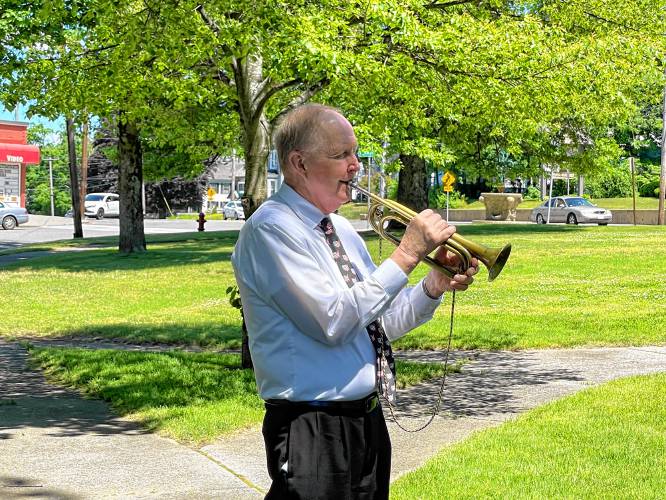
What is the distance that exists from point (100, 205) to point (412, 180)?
131 ft

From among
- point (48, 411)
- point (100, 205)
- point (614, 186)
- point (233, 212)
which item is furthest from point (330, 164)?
point (100, 205)

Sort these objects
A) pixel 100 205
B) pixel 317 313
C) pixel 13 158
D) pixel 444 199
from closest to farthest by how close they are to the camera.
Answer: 1. pixel 317 313
2. pixel 13 158
3. pixel 444 199
4. pixel 100 205

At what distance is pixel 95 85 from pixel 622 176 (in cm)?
5473

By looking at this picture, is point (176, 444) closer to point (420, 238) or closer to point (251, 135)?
point (251, 135)

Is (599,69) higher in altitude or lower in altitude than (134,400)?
higher

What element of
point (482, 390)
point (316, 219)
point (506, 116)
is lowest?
point (482, 390)

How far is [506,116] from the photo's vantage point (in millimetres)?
11906

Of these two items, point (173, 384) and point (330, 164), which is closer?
point (330, 164)

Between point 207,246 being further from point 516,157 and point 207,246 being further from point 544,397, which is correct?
point 544,397

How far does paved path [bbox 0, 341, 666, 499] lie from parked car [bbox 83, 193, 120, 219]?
59.1 metres

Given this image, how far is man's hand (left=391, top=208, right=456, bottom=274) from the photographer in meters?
3.15

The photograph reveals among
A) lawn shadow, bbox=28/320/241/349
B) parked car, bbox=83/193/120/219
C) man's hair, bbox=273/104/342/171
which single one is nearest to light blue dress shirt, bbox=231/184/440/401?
man's hair, bbox=273/104/342/171

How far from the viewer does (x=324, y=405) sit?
3.22 meters

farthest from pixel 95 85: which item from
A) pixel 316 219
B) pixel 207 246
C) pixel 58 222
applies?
pixel 58 222
